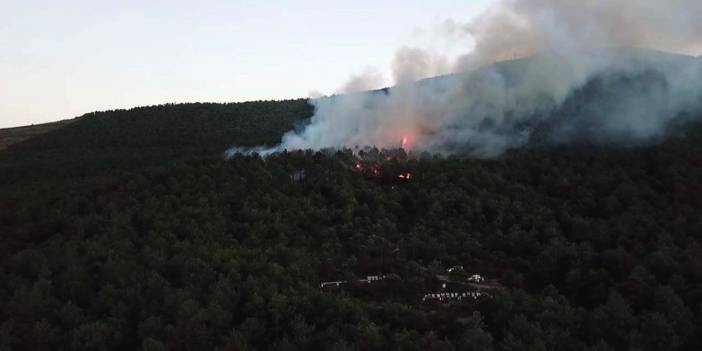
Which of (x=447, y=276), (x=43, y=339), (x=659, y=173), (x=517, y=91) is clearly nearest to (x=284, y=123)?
(x=517, y=91)

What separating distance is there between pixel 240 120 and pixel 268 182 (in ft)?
220

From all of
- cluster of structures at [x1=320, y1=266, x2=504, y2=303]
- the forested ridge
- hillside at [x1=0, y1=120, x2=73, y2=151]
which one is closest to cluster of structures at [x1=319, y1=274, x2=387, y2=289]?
cluster of structures at [x1=320, y1=266, x2=504, y2=303]

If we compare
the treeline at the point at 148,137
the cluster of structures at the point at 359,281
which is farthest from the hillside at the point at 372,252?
the treeline at the point at 148,137

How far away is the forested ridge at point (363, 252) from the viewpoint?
24297mm

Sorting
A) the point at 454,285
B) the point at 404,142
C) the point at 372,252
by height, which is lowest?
the point at 454,285

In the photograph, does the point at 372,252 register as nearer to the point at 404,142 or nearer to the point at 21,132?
the point at 404,142

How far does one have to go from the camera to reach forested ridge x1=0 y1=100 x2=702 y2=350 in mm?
24297

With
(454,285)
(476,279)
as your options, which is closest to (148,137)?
(476,279)

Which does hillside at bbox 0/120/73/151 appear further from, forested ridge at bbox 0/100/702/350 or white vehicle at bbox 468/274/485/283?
white vehicle at bbox 468/274/485/283

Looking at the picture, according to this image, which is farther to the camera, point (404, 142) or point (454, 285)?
point (404, 142)

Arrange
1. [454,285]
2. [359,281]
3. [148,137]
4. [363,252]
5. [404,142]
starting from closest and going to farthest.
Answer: [359,281], [454,285], [363,252], [404,142], [148,137]

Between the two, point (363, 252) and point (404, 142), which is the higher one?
point (404, 142)

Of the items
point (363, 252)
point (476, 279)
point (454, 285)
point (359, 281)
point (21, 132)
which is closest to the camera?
point (359, 281)

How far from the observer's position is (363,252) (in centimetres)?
3509
